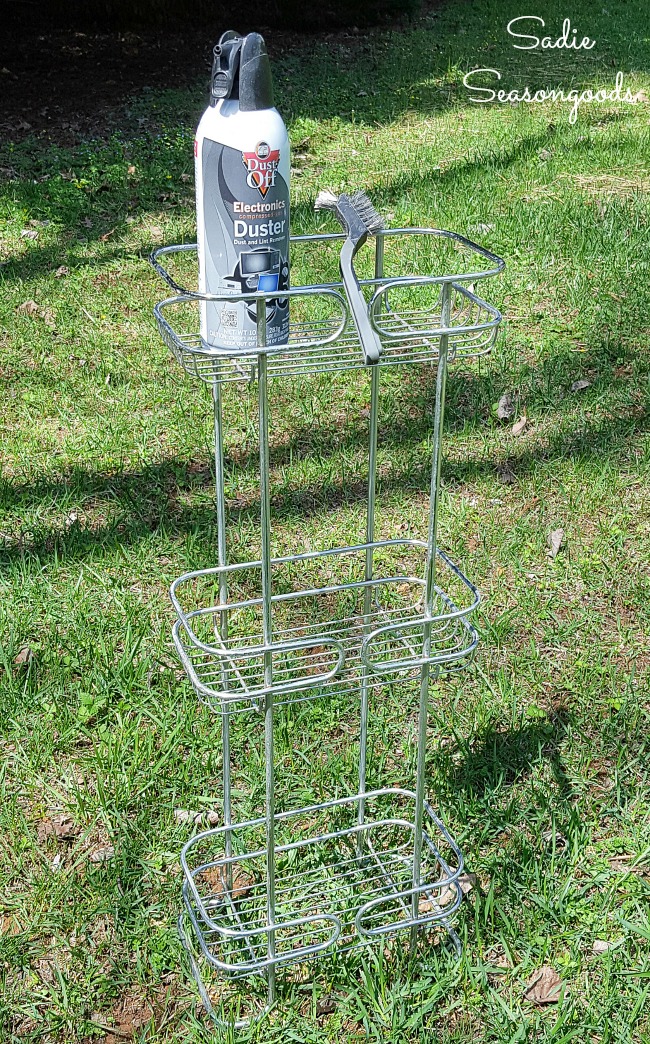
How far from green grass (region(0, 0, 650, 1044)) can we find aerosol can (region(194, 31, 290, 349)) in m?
1.27

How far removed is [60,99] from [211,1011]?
6921 mm

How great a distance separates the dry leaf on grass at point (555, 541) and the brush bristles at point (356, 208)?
1747mm

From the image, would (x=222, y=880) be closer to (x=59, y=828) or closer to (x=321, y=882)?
(x=321, y=882)

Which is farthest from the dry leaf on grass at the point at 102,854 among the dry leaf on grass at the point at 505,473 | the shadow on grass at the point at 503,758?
the dry leaf on grass at the point at 505,473

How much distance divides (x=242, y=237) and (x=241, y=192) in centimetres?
6

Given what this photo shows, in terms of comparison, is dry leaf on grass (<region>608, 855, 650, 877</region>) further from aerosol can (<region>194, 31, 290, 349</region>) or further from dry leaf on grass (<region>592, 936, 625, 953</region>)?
aerosol can (<region>194, 31, 290, 349</region>)

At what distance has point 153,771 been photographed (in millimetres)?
2455

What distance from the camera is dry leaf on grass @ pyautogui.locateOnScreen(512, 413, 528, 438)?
374cm

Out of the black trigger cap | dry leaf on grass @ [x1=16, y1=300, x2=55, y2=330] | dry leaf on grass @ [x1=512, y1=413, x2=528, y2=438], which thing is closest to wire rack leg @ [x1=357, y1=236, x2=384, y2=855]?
the black trigger cap

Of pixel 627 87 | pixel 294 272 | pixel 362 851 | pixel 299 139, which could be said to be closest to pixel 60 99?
pixel 299 139

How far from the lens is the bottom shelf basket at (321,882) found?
2.01 metres

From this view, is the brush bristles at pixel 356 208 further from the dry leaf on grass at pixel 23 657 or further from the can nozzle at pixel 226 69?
the dry leaf on grass at pixel 23 657

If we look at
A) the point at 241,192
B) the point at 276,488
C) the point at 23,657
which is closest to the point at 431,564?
the point at 241,192

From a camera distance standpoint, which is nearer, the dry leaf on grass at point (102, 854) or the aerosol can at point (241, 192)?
the aerosol can at point (241, 192)
